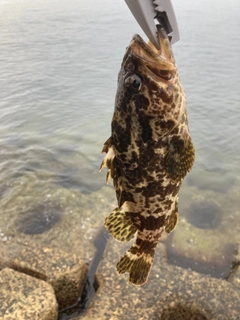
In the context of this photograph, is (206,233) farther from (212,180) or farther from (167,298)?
(167,298)

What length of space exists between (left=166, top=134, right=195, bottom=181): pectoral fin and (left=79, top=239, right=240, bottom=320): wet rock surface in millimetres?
3091

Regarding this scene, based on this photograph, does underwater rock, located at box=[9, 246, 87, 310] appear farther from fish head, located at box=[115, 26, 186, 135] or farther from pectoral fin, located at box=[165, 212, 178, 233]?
fish head, located at box=[115, 26, 186, 135]

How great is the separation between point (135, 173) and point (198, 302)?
3.22 meters

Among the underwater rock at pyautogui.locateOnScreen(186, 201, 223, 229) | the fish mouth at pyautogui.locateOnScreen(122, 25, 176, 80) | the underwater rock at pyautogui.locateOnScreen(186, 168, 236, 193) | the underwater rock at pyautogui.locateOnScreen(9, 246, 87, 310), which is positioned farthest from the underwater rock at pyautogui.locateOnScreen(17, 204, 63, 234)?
the fish mouth at pyautogui.locateOnScreen(122, 25, 176, 80)

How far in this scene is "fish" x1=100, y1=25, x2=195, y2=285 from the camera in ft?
8.85

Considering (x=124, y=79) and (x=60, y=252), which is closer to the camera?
(x=124, y=79)

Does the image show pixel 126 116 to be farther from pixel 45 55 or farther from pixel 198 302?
pixel 45 55

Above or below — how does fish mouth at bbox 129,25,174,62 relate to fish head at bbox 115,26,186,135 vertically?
above

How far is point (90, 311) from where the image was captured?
5.13 m

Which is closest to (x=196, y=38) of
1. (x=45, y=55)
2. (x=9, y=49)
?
(x=45, y=55)

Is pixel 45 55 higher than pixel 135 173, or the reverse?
pixel 135 173

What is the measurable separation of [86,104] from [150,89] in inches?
519

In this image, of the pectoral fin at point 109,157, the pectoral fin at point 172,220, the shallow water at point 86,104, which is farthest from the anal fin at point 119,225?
the shallow water at point 86,104

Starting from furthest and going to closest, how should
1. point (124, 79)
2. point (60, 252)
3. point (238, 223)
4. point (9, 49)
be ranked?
point (9, 49)
point (238, 223)
point (60, 252)
point (124, 79)
